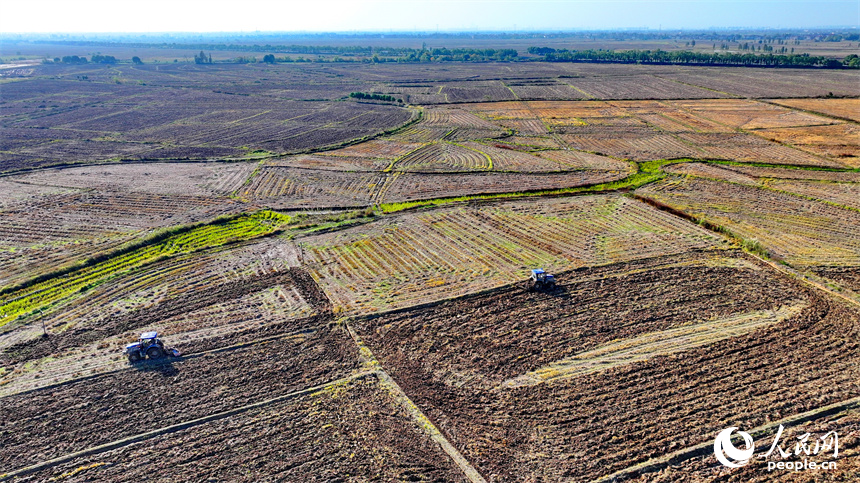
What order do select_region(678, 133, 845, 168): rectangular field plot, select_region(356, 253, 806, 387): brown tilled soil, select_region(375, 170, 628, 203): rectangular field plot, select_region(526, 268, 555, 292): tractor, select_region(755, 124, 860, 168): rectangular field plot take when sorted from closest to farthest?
select_region(356, 253, 806, 387): brown tilled soil < select_region(526, 268, 555, 292): tractor < select_region(375, 170, 628, 203): rectangular field plot < select_region(678, 133, 845, 168): rectangular field plot < select_region(755, 124, 860, 168): rectangular field plot

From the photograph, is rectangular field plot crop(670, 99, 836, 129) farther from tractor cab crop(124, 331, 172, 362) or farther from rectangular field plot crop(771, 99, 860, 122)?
tractor cab crop(124, 331, 172, 362)

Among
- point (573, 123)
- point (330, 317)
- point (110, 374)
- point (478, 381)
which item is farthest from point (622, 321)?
point (573, 123)

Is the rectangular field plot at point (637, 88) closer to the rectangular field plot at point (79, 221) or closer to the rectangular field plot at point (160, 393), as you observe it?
the rectangular field plot at point (79, 221)

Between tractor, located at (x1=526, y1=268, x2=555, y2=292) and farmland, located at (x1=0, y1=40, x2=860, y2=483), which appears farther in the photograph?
tractor, located at (x1=526, y1=268, x2=555, y2=292)

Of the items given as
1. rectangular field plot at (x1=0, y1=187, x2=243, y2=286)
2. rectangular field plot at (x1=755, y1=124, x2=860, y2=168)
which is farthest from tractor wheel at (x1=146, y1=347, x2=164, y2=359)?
rectangular field plot at (x1=755, y1=124, x2=860, y2=168)

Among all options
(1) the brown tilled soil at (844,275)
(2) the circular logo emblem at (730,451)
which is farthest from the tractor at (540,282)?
(1) the brown tilled soil at (844,275)

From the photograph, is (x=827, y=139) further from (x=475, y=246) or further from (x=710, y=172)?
(x=475, y=246)
